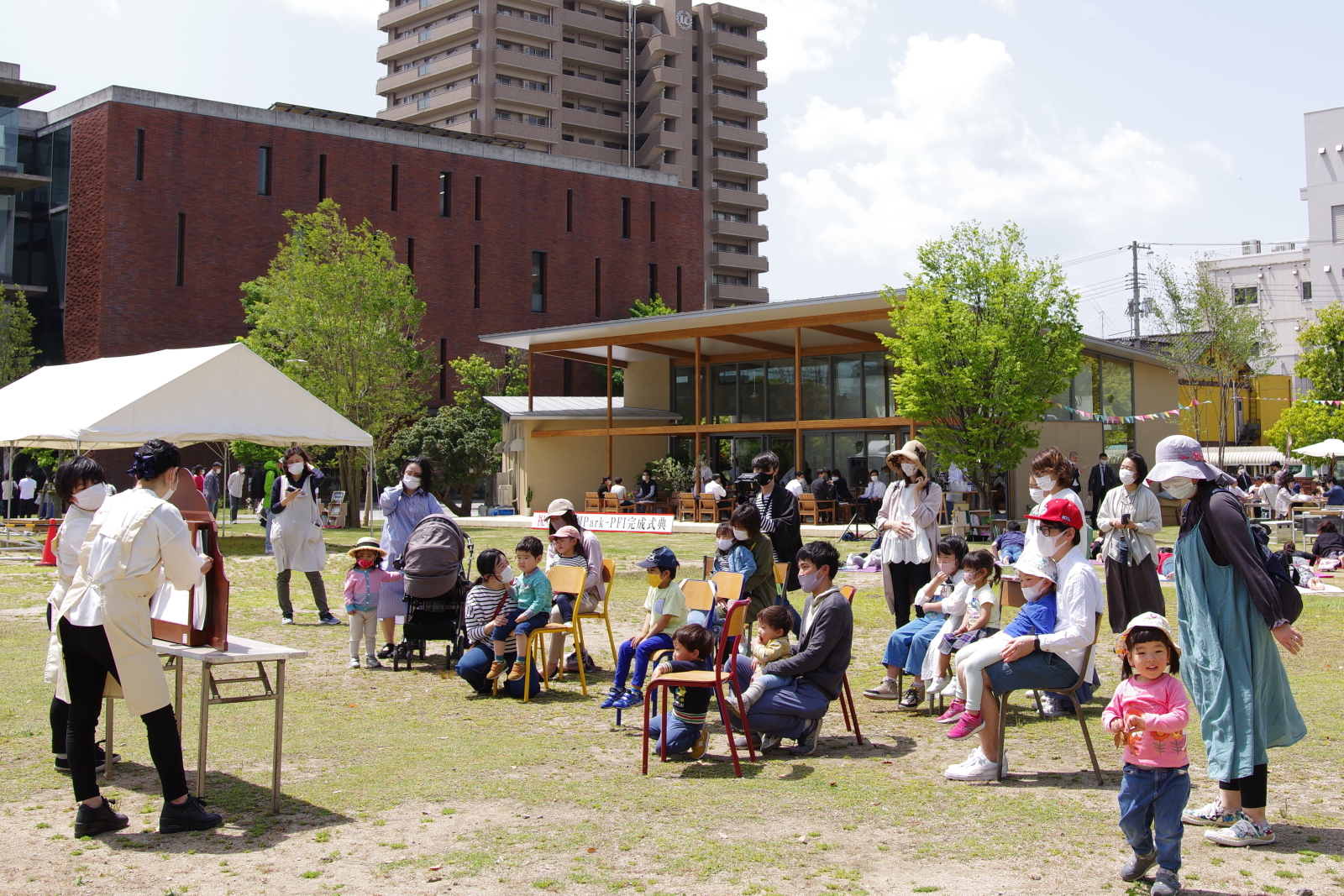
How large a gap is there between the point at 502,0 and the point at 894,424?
54.0 m

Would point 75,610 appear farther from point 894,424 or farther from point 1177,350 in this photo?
point 1177,350

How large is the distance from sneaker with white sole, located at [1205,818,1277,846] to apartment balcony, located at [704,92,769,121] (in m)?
78.6

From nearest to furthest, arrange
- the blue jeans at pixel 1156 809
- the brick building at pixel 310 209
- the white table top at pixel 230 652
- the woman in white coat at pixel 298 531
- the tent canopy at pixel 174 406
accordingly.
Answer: the blue jeans at pixel 1156 809 → the white table top at pixel 230 652 → the woman in white coat at pixel 298 531 → the tent canopy at pixel 174 406 → the brick building at pixel 310 209

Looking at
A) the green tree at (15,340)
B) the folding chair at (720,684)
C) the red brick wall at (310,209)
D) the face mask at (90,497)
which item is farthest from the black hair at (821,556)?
the green tree at (15,340)

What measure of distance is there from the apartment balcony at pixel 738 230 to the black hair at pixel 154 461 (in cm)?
7472

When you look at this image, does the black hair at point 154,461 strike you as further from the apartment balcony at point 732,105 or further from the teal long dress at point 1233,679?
the apartment balcony at point 732,105

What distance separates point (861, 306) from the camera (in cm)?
2792

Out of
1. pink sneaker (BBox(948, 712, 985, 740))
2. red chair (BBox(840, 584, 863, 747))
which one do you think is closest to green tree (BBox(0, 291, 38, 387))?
red chair (BBox(840, 584, 863, 747))

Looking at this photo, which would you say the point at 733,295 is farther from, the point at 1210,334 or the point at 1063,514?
the point at 1063,514

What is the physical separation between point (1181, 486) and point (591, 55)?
251ft

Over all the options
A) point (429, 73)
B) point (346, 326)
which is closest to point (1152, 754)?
point (346, 326)

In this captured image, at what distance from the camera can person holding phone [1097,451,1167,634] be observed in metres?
7.59

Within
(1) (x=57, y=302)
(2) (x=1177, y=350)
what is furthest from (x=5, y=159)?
(2) (x=1177, y=350)

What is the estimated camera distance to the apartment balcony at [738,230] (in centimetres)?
7800
